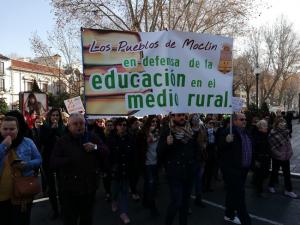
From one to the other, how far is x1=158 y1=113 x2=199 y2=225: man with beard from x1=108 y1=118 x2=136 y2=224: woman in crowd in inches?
55.7

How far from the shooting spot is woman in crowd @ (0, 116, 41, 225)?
4691 millimetres

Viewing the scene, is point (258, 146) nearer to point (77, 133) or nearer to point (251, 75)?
point (77, 133)

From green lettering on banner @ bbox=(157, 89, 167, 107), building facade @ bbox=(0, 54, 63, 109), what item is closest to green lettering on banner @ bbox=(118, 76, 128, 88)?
green lettering on banner @ bbox=(157, 89, 167, 107)

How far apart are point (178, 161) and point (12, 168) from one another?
2.21 metres

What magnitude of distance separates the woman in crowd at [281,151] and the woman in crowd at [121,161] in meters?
3.50

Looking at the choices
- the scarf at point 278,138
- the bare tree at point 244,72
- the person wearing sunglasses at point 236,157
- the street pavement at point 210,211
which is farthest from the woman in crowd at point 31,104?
the bare tree at point 244,72

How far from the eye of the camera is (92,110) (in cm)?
588

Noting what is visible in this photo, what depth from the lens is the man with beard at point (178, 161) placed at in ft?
19.8

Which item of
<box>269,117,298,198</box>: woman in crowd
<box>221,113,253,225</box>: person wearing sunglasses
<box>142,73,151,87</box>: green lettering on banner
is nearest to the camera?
Result: <box>142,73,151,87</box>: green lettering on banner

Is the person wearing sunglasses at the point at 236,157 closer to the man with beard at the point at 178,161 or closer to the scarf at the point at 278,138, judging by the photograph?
the man with beard at the point at 178,161

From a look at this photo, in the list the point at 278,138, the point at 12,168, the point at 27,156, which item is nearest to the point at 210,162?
the point at 278,138

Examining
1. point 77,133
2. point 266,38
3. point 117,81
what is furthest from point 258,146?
point 266,38

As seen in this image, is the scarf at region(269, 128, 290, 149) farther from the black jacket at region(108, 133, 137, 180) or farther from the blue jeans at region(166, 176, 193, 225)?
the blue jeans at region(166, 176, 193, 225)

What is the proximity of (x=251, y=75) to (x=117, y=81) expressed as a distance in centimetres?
6357
